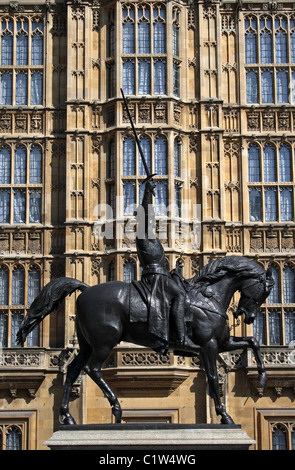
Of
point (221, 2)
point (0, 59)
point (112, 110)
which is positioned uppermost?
point (221, 2)

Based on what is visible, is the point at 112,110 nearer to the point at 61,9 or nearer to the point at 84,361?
the point at 61,9

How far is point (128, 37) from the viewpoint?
30.2m

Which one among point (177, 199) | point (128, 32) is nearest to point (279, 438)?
point (177, 199)

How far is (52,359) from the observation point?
90.8 feet

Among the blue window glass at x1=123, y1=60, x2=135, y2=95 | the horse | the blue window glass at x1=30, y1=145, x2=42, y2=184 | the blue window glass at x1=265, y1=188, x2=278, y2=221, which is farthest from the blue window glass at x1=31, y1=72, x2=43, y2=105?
the horse

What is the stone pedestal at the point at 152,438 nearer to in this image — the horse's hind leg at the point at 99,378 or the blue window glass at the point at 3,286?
the horse's hind leg at the point at 99,378

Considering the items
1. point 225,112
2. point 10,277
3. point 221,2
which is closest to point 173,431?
point 10,277

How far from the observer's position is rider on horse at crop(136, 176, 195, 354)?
13.9 meters

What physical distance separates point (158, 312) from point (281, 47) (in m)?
19.5

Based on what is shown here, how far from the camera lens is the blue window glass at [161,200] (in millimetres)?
28984

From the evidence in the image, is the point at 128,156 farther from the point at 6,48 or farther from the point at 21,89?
the point at 6,48

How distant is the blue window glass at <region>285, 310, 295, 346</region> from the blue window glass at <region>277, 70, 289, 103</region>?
7.39 metres

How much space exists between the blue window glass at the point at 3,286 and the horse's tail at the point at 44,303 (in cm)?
1516

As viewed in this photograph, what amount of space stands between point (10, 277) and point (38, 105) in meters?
6.03
